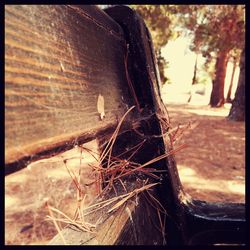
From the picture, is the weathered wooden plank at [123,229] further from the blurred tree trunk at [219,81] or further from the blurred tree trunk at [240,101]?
the blurred tree trunk at [219,81]

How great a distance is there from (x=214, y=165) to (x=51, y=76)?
6.21 m

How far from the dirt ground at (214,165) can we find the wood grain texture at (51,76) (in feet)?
7.86

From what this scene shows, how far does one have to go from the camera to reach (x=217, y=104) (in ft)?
63.4

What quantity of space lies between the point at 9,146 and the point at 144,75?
646 millimetres

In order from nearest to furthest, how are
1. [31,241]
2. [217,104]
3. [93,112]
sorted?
[93,112]
[31,241]
[217,104]

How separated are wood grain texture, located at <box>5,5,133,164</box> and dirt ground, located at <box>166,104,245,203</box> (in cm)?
240

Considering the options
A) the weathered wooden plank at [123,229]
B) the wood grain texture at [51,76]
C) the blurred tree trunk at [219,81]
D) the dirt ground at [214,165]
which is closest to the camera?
the wood grain texture at [51,76]

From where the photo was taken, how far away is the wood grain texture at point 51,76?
0.38 m

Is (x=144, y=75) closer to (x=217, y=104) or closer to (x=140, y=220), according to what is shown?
(x=140, y=220)

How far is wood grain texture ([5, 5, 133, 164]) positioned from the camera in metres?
Result: 0.38

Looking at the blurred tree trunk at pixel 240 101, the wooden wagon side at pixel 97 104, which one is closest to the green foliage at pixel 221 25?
the blurred tree trunk at pixel 240 101

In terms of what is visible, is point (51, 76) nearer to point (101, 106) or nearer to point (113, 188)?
point (101, 106)

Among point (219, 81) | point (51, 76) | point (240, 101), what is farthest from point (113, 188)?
point (219, 81)
